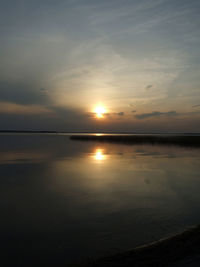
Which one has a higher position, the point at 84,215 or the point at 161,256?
the point at 161,256

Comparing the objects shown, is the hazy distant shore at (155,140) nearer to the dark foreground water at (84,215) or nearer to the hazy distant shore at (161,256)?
the dark foreground water at (84,215)

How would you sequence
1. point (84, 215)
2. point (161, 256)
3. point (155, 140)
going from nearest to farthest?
point (161, 256)
point (84, 215)
point (155, 140)

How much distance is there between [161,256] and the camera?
514cm

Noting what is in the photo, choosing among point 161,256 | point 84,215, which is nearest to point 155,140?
point 84,215

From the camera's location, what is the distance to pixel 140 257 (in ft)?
17.0

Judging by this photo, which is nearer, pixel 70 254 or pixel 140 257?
pixel 140 257

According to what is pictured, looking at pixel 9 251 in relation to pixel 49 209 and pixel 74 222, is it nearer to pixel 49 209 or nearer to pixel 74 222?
pixel 74 222

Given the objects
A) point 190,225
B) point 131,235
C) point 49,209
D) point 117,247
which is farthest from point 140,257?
point 49,209

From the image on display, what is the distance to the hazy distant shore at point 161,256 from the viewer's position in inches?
190

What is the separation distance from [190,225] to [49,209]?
6.02 m

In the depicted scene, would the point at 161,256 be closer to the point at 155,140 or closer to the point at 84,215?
the point at 84,215

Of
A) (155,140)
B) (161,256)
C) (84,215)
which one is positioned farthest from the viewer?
(155,140)

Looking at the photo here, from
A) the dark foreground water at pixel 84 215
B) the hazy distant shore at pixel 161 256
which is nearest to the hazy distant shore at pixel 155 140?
the dark foreground water at pixel 84 215

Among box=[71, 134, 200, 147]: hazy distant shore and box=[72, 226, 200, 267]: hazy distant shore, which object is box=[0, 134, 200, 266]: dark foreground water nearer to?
box=[72, 226, 200, 267]: hazy distant shore
